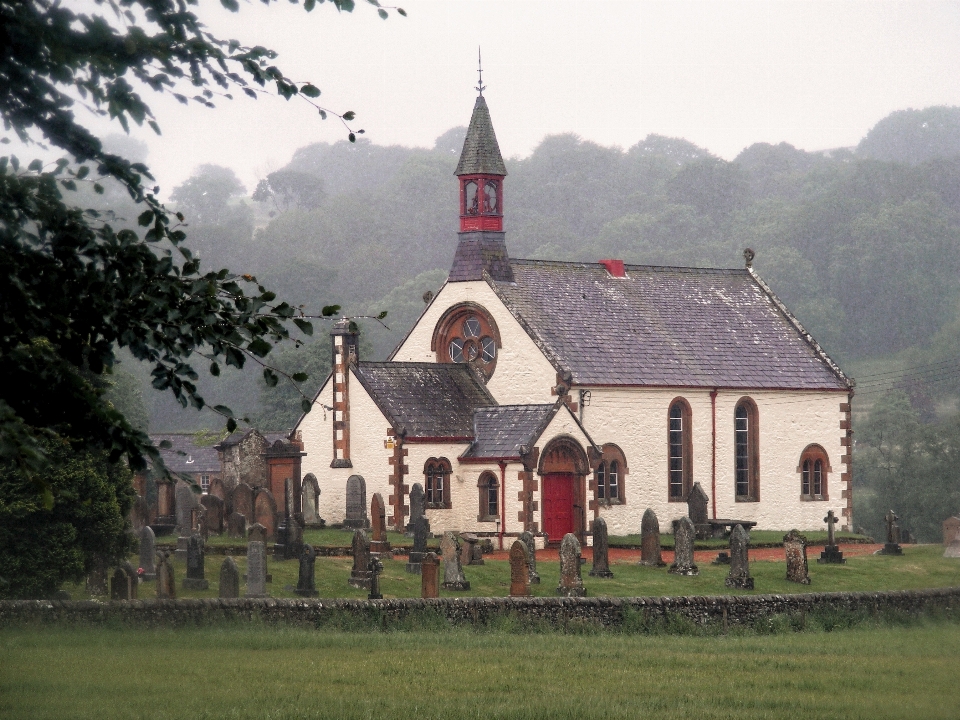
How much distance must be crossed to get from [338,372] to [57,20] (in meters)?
35.0

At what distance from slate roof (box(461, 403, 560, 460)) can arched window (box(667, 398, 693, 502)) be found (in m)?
6.05

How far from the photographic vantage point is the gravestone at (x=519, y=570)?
31.4 metres

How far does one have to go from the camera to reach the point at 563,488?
149 ft

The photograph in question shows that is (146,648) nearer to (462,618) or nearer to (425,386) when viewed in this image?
(462,618)

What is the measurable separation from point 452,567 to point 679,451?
18280 millimetres

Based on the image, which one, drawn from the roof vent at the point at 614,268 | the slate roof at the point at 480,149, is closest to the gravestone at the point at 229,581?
the slate roof at the point at 480,149

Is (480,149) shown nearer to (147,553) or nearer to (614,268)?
(614,268)

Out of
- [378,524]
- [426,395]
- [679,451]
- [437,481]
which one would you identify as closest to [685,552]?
[378,524]

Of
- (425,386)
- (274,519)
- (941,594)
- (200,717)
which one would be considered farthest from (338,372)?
(200,717)

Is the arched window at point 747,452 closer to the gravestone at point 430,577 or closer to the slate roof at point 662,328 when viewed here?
the slate roof at point 662,328

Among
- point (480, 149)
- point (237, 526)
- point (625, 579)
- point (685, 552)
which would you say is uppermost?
point (480, 149)

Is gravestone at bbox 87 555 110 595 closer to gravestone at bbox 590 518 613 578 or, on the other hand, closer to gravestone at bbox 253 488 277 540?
gravestone at bbox 590 518 613 578

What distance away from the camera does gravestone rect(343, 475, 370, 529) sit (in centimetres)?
4728

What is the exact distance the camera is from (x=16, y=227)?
14.4 meters
